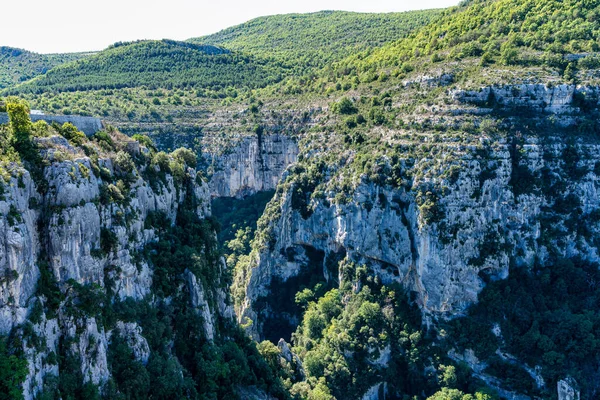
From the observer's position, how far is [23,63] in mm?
155875

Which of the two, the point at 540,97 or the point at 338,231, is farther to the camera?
the point at 338,231

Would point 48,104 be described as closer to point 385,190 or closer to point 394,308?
point 385,190

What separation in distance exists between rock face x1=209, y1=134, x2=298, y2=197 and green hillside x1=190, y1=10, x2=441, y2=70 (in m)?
41.5

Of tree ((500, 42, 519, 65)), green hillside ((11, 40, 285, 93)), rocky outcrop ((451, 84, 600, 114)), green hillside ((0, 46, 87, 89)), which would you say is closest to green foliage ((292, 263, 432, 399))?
rocky outcrop ((451, 84, 600, 114))

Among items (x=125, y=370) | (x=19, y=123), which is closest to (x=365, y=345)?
(x=125, y=370)

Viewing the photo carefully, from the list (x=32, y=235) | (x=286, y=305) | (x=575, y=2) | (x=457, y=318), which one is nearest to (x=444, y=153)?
(x=457, y=318)

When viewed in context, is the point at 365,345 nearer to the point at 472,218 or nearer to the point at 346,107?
the point at 472,218

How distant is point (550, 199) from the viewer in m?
75.0

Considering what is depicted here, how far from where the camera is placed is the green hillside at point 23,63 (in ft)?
471

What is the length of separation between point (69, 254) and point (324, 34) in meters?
140

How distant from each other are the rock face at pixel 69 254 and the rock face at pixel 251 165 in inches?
2297

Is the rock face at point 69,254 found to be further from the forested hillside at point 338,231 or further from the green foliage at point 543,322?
the green foliage at point 543,322

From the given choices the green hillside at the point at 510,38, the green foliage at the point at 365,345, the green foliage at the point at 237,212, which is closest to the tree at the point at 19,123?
Result: the green foliage at the point at 365,345

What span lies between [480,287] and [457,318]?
520cm
